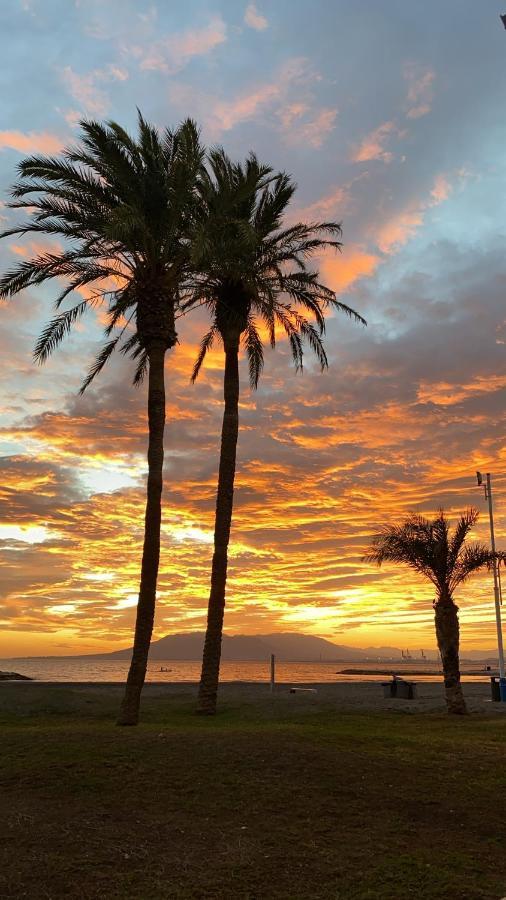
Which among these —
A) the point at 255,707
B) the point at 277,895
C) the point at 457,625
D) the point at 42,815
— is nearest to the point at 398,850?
the point at 277,895

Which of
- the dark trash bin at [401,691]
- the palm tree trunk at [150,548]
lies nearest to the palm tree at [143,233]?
the palm tree trunk at [150,548]

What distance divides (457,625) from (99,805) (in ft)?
58.3

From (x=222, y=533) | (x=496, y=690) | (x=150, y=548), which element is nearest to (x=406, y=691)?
(x=496, y=690)

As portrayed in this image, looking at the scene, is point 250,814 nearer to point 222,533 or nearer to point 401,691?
point 222,533

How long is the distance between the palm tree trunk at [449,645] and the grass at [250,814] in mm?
7731

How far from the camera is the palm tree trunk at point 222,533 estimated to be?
2247 centimetres

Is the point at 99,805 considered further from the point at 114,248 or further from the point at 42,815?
the point at 114,248

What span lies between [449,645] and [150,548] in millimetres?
12761

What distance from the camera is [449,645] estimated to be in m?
25.5

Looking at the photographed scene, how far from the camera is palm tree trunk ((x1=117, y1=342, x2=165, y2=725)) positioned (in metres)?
18.9

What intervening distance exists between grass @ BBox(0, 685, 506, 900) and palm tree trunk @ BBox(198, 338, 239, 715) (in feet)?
17.1

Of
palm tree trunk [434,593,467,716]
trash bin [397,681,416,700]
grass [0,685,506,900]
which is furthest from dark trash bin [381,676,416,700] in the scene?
grass [0,685,506,900]

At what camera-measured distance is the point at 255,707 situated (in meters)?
24.6

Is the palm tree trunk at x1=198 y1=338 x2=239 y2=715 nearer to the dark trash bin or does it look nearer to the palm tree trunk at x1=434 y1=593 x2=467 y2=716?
the palm tree trunk at x1=434 y1=593 x2=467 y2=716
